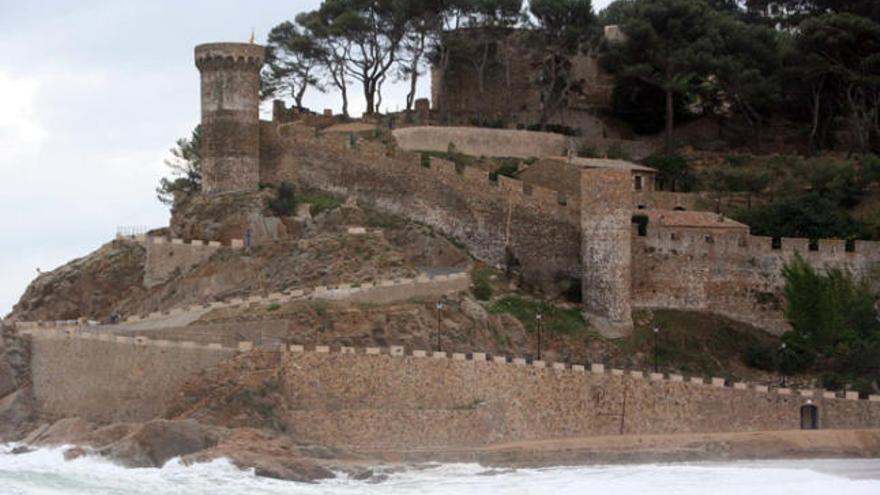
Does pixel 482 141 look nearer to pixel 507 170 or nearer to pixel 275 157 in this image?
pixel 507 170

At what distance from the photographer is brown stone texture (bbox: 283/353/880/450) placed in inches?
2296

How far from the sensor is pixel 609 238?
215 feet

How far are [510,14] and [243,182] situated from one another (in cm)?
1394

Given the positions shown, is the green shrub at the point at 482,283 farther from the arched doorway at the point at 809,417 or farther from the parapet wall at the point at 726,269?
the arched doorway at the point at 809,417

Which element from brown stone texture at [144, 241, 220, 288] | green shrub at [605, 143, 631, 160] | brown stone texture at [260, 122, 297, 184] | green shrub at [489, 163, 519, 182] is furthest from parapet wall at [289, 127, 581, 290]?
green shrub at [605, 143, 631, 160]

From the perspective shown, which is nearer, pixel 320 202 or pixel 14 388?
A: pixel 14 388

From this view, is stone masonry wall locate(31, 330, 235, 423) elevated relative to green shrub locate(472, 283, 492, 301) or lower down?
lower down

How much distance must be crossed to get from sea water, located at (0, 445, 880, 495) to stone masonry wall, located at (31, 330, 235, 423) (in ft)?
7.14

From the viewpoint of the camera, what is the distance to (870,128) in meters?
78.6

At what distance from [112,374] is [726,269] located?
64.9 ft

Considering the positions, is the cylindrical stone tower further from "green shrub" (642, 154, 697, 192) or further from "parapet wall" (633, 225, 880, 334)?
"green shrub" (642, 154, 697, 192)

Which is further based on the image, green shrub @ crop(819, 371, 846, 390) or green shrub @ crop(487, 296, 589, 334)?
green shrub @ crop(487, 296, 589, 334)

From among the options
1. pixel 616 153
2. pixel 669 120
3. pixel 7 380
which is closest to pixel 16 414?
pixel 7 380

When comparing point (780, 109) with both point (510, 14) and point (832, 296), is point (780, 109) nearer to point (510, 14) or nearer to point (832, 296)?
point (510, 14)
